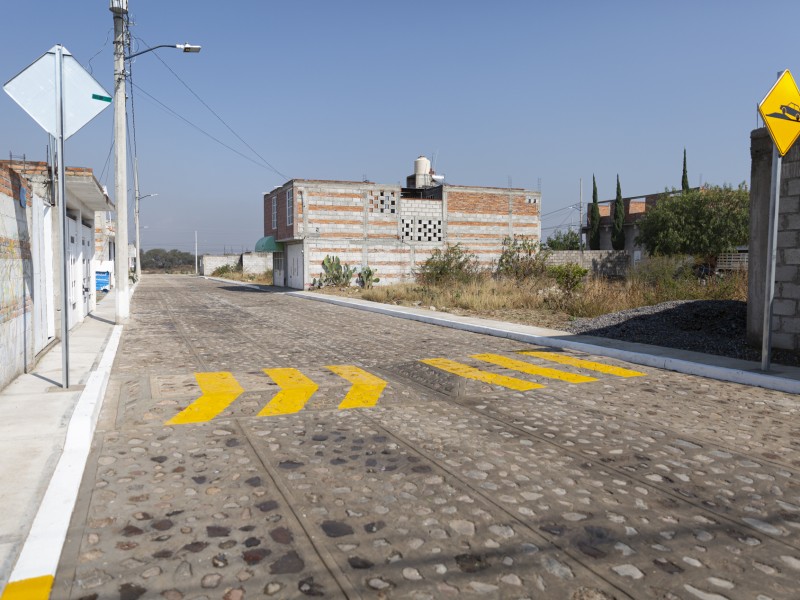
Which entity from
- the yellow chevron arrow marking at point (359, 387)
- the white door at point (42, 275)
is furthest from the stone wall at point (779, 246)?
the white door at point (42, 275)

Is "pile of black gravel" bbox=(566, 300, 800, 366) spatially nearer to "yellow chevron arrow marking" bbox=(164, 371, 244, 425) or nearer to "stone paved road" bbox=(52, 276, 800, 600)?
"stone paved road" bbox=(52, 276, 800, 600)

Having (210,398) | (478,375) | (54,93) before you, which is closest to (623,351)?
(478,375)

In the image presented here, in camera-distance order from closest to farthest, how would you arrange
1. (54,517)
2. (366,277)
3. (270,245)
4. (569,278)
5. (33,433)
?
(54,517)
(33,433)
(569,278)
(366,277)
(270,245)

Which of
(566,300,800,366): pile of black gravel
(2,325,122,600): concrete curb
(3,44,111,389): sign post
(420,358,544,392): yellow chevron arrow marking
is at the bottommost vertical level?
(420,358,544,392): yellow chevron arrow marking

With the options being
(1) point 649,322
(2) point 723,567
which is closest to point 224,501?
(2) point 723,567

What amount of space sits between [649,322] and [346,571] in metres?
11.3

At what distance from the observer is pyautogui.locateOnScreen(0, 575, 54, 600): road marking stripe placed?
3.00m

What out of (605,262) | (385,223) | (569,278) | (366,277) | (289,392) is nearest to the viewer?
(289,392)

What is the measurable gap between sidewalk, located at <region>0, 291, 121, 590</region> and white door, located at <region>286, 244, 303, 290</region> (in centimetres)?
2662

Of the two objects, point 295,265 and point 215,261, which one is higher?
point 215,261

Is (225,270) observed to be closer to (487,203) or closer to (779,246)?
(487,203)

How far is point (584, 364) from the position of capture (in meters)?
9.98

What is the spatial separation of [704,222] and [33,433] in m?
46.1

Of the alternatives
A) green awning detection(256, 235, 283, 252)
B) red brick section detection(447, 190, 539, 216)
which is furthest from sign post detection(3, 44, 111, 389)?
green awning detection(256, 235, 283, 252)
